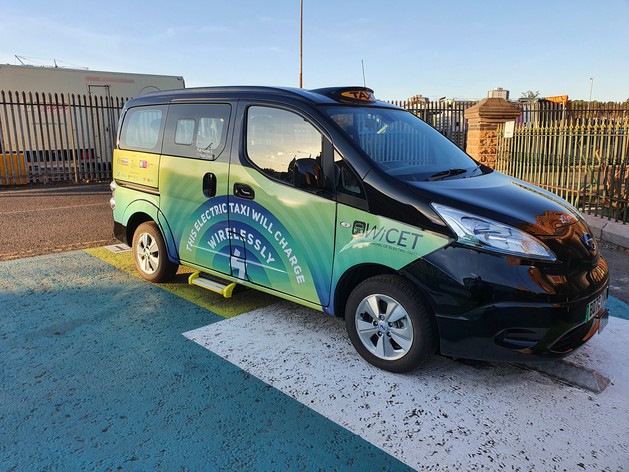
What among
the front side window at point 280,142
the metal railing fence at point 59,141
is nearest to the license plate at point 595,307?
the front side window at point 280,142

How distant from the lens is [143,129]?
494 centimetres

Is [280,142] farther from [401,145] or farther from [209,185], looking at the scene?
[401,145]

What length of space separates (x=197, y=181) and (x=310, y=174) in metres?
1.34

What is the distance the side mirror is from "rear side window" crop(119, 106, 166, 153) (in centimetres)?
191

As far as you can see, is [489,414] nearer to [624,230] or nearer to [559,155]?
[624,230]

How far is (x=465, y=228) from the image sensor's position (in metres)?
2.88

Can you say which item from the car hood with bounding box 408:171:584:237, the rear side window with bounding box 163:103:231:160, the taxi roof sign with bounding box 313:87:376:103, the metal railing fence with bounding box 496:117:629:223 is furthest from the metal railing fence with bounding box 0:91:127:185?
the car hood with bounding box 408:171:584:237

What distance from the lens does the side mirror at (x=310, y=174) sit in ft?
11.1

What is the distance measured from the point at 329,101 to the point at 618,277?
4.04 m

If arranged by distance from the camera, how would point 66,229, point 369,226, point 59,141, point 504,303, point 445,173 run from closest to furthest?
point 504,303 < point 369,226 < point 445,173 < point 66,229 < point 59,141

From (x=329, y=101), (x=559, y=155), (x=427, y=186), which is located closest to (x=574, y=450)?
(x=427, y=186)

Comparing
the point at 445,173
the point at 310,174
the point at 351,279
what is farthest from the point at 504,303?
the point at 310,174

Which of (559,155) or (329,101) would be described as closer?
(329,101)

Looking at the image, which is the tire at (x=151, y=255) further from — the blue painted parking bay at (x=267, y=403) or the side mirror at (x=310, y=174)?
the side mirror at (x=310, y=174)
